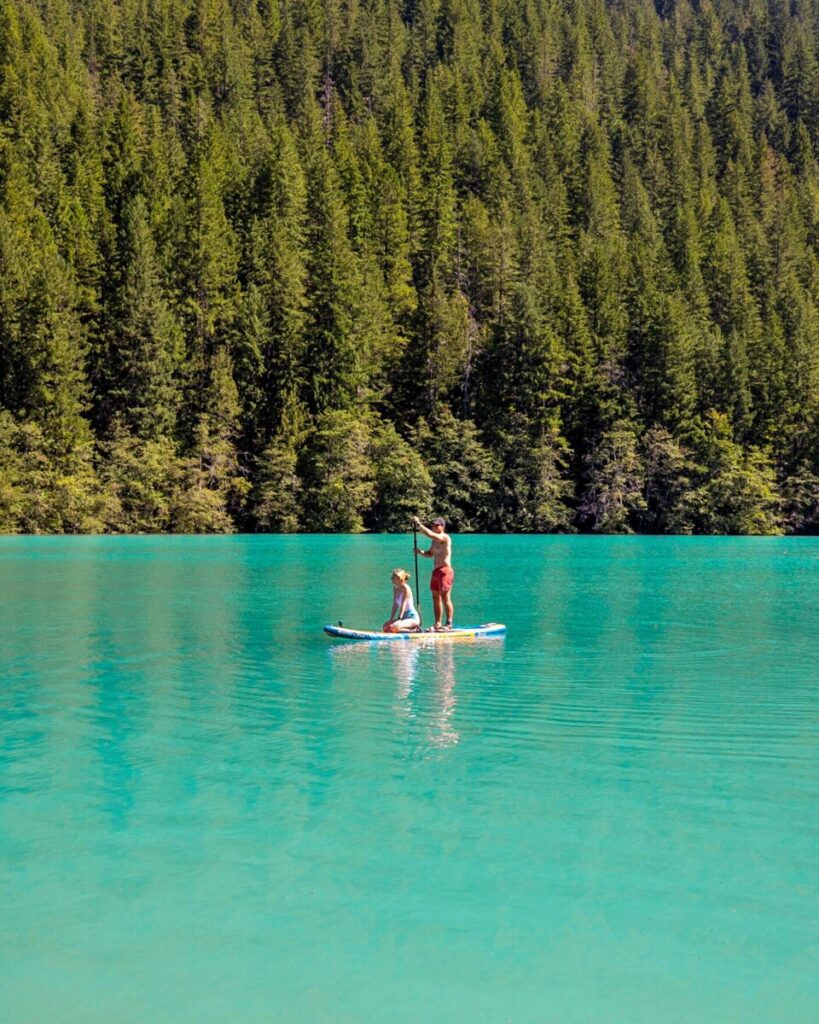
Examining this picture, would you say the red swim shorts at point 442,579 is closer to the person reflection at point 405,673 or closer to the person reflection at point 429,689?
the person reflection at point 429,689

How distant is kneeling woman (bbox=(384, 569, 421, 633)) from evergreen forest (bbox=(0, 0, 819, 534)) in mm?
55600

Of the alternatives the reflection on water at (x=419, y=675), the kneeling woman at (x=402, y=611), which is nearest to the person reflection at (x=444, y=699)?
the reflection on water at (x=419, y=675)

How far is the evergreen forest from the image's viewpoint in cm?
8062

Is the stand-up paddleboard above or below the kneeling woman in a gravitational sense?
below

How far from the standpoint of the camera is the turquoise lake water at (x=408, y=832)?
7.35 meters

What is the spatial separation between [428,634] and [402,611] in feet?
2.36

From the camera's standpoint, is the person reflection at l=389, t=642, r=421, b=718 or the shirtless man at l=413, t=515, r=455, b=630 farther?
the shirtless man at l=413, t=515, r=455, b=630

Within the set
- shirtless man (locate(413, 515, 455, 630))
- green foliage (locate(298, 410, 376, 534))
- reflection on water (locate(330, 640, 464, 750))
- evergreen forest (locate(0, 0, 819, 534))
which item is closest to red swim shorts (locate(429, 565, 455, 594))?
shirtless man (locate(413, 515, 455, 630))

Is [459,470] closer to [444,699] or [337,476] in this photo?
[337,476]

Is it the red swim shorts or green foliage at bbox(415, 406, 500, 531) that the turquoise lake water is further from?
green foliage at bbox(415, 406, 500, 531)

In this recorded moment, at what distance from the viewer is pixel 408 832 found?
1013 centimetres

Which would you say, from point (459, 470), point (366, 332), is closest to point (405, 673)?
point (459, 470)

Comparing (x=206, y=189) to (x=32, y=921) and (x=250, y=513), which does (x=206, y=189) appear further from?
(x=32, y=921)

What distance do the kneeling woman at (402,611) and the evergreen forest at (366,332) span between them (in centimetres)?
5560
